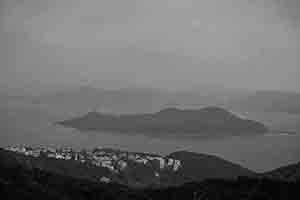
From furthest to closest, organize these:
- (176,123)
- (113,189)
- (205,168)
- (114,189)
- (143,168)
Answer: (176,123), (143,168), (205,168), (114,189), (113,189)

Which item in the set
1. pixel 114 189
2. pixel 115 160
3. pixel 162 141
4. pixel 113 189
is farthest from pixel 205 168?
pixel 162 141

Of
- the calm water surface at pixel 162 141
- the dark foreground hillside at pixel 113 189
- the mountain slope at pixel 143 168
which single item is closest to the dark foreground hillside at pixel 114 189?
the dark foreground hillside at pixel 113 189

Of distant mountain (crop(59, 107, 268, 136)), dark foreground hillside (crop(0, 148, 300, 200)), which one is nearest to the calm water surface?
distant mountain (crop(59, 107, 268, 136))

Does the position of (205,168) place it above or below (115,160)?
below

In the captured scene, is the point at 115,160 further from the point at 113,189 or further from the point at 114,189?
the point at 113,189

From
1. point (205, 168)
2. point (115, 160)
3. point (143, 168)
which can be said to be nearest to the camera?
point (205, 168)

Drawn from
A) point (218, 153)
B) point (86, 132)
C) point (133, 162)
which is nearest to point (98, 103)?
point (86, 132)
